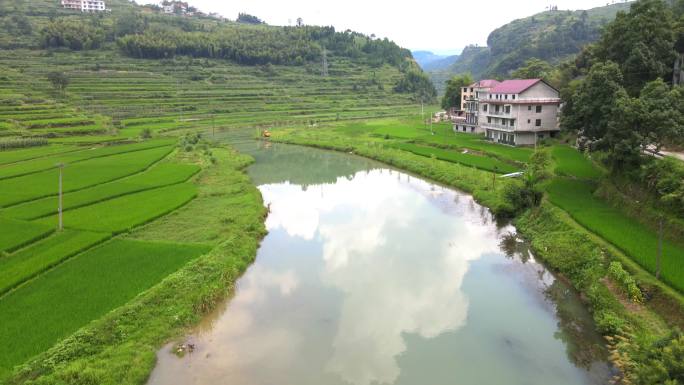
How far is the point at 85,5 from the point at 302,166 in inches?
4596

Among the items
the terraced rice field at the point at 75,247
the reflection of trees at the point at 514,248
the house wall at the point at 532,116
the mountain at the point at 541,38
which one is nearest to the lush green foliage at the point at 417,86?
the mountain at the point at 541,38

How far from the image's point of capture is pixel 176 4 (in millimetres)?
160000

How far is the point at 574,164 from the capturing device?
81.4 ft

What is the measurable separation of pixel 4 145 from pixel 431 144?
106ft

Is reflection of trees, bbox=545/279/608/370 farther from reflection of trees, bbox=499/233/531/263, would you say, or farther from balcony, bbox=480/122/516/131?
balcony, bbox=480/122/516/131

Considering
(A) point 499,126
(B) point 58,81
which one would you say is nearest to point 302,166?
(A) point 499,126

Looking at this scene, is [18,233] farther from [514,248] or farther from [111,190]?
[514,248]

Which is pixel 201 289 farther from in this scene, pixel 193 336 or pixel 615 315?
pixel 615 315

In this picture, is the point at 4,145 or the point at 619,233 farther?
the point at 4,145

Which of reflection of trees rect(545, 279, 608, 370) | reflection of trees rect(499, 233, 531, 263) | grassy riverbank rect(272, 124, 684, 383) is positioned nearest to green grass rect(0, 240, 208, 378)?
reflection of trees rect(545, 279, 608, 370)

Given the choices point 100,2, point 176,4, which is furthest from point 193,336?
point 176,4

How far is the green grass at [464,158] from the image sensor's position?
28.1m

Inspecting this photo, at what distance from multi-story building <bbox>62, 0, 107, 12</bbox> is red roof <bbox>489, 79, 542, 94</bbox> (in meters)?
114

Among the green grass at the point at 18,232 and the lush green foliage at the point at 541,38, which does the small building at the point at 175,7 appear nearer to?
the lush green foliage at the point at 541,38
